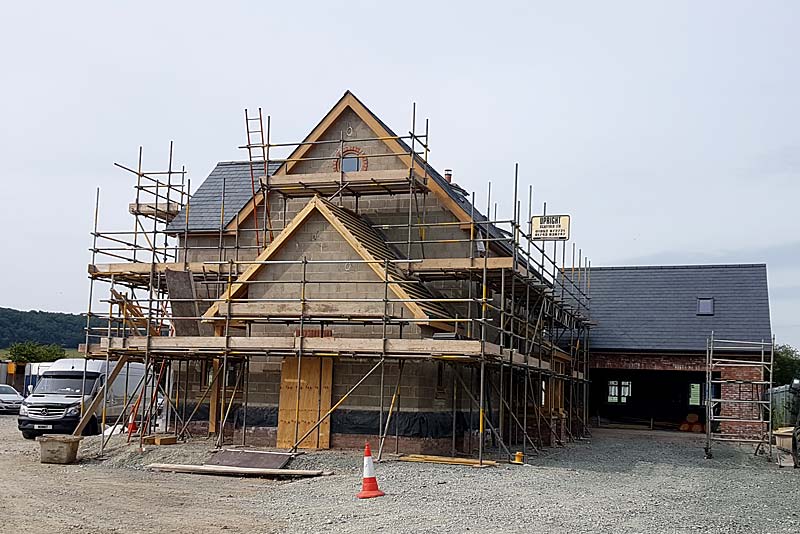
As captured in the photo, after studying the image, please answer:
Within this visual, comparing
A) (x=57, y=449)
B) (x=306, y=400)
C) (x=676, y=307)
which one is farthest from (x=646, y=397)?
(x=57, y=449)

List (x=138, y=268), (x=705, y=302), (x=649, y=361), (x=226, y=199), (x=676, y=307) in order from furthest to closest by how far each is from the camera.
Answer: (x=676, y=307) < (x=705, y=302) < (x=649, y=361) < (x=226, y=199) < (x=138, y=268)

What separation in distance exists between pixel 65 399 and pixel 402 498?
15901 millimetres

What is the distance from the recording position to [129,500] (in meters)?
15.0

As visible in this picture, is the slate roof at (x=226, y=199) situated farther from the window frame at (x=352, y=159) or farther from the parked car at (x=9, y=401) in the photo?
the parked car at (x=9, y=401)

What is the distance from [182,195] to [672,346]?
17438 mm

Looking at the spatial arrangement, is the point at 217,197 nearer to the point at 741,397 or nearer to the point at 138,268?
the point at 138,268

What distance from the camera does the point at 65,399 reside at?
27234 mm

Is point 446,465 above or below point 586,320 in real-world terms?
below

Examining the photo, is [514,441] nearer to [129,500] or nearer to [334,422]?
[334,422]

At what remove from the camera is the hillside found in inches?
3893

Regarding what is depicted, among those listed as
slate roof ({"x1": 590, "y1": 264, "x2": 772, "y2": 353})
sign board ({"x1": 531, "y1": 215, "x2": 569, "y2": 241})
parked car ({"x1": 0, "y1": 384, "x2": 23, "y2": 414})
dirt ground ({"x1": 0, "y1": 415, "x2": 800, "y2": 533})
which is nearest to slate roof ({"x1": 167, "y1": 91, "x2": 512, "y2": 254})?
sign board ({"x1": 531, "y1": 215, "x2": 569, "y2": 241})

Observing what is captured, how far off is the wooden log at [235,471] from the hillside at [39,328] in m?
83.5

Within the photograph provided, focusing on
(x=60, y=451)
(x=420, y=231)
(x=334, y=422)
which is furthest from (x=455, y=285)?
(x=60, y=451)

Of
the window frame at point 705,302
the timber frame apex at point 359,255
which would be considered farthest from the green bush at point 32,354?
the timber frame apex at point 359,255
